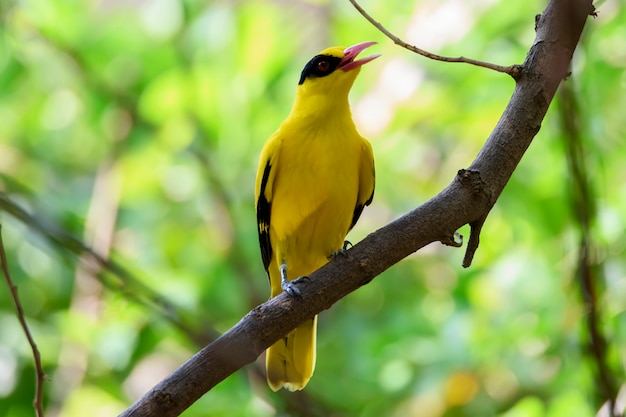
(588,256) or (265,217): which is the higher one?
(265,217)

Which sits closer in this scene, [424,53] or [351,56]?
[424,53]

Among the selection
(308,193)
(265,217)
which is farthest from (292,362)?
(308,193)

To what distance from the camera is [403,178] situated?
18.4ft

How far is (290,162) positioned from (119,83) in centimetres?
261

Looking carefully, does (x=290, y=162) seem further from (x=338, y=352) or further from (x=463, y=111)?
(x=338, y=352)

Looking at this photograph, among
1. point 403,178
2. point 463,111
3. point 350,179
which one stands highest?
point 403,178

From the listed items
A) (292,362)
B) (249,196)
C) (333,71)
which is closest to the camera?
(292,362)

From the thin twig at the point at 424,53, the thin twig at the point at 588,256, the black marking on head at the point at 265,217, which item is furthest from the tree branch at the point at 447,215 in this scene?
the black marking on head at the point at 265,217

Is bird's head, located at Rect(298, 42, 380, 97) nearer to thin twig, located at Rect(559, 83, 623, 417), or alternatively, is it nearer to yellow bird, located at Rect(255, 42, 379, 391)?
yellow bird, located at Rect(255, 42, 379, 391)

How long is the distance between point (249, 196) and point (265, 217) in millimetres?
1842

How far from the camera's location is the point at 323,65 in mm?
4094

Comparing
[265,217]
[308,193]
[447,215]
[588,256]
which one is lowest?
[588,256]

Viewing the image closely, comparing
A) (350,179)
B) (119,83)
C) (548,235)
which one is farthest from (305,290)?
(119,83)

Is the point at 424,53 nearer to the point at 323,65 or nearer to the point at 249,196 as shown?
the point at 323,65
